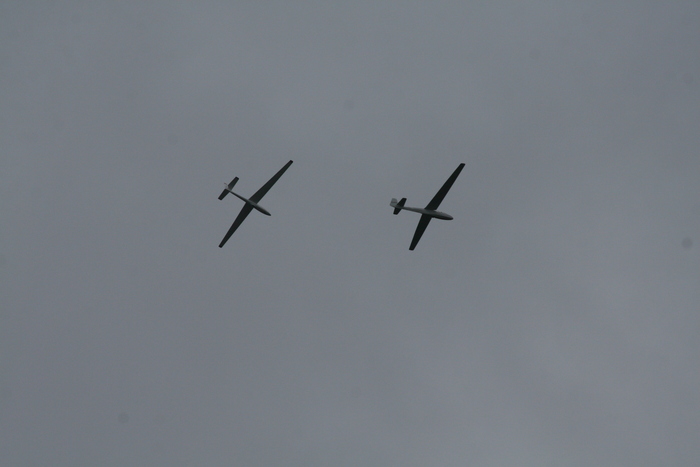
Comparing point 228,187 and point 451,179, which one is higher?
point 451,179

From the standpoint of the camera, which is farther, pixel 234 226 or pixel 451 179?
pixel 234 226

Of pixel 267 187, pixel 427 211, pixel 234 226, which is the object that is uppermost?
pixel 427 211

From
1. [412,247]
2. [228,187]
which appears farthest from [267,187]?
[412,247]

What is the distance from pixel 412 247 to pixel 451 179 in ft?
38.8

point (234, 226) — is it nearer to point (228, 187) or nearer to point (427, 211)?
point (228, 187)

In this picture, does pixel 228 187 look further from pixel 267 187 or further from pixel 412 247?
pixel 412 247

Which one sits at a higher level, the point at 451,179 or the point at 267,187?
the point at 451,179

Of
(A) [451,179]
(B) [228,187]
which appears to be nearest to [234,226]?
(B) [228,187]

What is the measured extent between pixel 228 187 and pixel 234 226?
5.64 meters

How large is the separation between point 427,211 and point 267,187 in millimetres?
20135

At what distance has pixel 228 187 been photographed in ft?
254

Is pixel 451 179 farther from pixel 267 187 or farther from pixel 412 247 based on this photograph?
pixel 267 187

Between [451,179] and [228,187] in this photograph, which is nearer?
[451,179]

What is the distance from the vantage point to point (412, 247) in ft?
256
